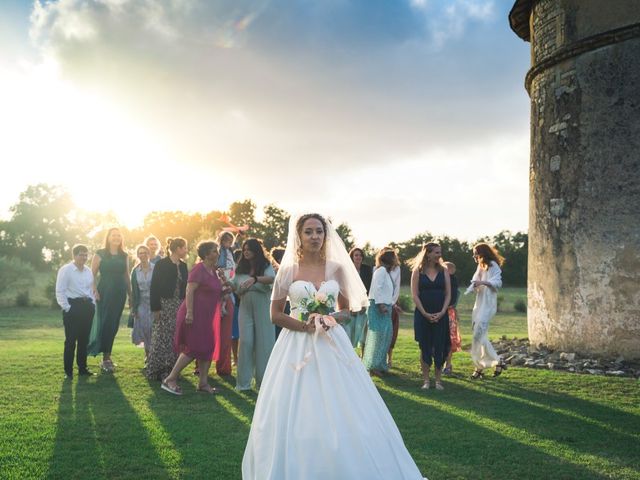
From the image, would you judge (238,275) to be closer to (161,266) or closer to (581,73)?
(161,266)

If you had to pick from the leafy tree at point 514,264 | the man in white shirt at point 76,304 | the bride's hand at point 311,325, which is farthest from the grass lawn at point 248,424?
the leafy tree at point 514,264

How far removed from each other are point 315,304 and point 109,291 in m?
7.39

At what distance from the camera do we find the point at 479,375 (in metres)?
10.7

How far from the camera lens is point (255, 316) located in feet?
30.7

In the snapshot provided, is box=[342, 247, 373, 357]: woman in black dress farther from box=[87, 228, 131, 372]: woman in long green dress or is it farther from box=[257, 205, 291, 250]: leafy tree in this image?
box=[257, 205, 291, 250]: leafy tree

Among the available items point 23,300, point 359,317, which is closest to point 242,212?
point 23,300

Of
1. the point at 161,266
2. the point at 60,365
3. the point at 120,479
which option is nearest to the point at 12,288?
the point at 60,365

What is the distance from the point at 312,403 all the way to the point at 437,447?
223 centimetres

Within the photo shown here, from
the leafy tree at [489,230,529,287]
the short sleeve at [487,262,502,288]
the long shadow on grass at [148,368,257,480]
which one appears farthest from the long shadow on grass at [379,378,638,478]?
the leafy tree at [489,230,529,287]

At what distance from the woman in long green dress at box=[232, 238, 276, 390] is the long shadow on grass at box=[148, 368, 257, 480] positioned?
416 millimetres

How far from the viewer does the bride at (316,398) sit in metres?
4.30

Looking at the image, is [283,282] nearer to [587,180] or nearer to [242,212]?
[587,180]

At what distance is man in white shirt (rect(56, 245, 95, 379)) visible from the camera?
33.6 ft

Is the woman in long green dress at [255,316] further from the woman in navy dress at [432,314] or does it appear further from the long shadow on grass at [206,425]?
the woman in navy dress at [432,314]
